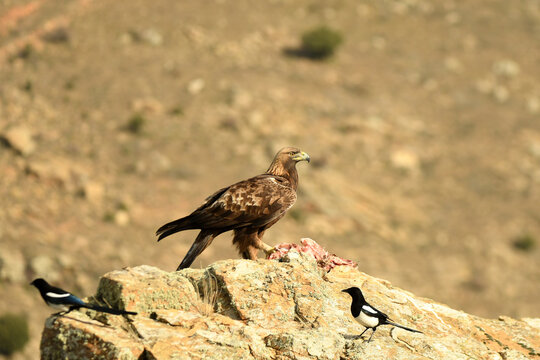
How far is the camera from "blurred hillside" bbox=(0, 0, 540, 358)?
3138 centimetres

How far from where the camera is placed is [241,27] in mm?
48719

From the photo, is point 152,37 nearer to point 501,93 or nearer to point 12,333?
point 501,93

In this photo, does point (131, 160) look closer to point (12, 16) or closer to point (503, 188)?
point (12, 16)

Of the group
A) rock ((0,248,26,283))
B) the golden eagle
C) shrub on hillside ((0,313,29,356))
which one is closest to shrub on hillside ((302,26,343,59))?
rock ((0,248,26,283))

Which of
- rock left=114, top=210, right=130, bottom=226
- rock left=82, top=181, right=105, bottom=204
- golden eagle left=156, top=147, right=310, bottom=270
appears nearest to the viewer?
golden eagle left=156, top=147, right=310, bottom=270

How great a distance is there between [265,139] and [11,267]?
654 inches

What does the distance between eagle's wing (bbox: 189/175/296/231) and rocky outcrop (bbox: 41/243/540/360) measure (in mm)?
1742

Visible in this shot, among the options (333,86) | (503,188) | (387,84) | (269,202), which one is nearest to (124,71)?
(333,86)

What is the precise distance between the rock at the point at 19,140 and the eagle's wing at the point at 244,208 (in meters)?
24.4

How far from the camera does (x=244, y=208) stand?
10641 millimetres

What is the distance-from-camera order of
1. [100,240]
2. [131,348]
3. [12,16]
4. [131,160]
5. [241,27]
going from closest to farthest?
1. [131,348]
2. [100,240]
3. [131,160]
4. [12,16]
5. [241,27]

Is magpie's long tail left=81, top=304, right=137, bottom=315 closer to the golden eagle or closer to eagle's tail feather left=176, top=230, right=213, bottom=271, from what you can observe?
eagle's tail feather left=176, top=230, right=213, bottom=271

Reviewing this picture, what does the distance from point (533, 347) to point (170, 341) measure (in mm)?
5209

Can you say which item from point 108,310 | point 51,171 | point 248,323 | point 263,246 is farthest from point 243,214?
Result: point 51,171
